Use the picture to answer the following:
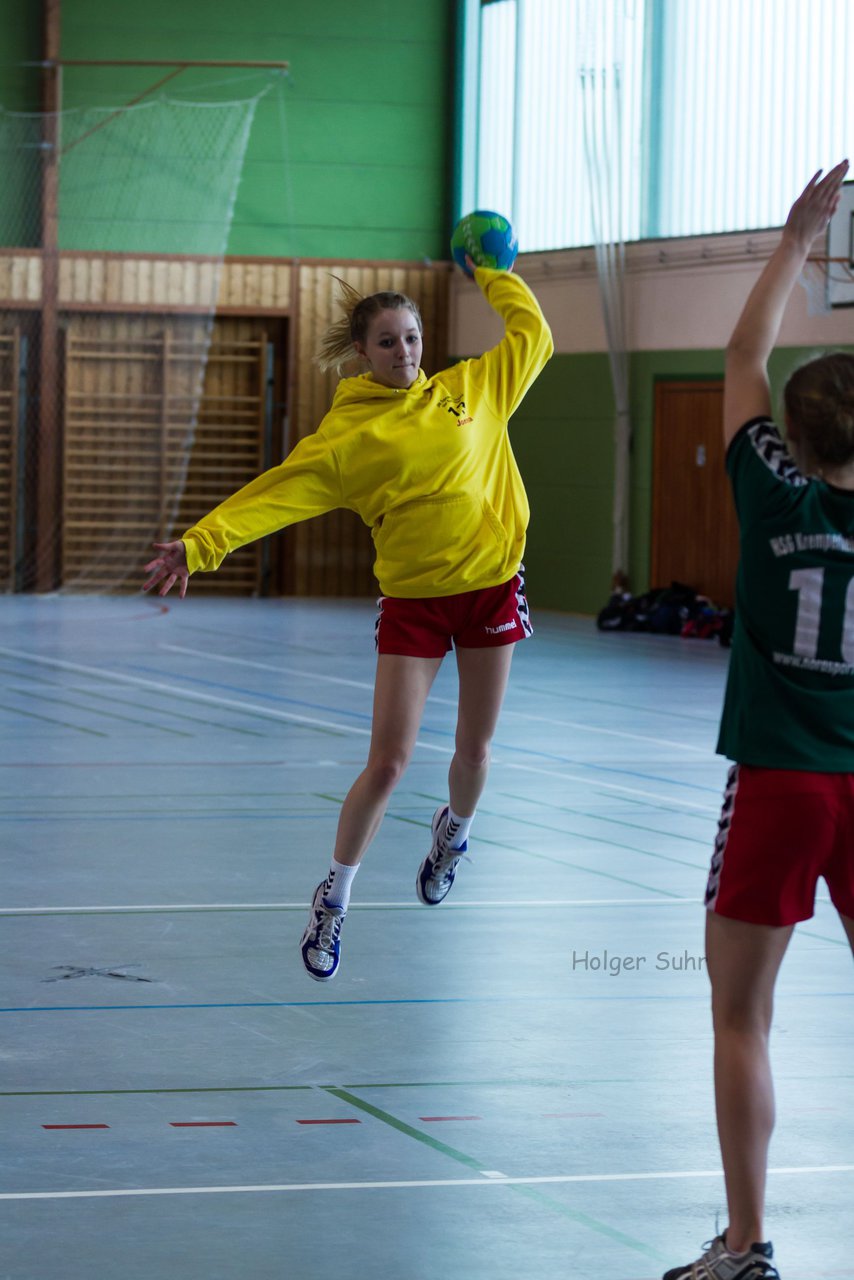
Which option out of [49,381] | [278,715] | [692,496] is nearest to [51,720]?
[278,715]

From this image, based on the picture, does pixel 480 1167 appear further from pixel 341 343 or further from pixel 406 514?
pixel 341 343

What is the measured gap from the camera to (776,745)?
265 centimetres

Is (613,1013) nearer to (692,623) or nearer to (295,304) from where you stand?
(692,623)

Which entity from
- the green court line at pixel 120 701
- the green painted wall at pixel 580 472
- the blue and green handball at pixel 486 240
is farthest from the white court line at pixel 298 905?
the green painted wall at pixel 580 472

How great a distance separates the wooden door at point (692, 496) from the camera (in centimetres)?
1652

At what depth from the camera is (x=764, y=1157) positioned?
2719mm

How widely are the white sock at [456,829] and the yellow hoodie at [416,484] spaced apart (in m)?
0.68

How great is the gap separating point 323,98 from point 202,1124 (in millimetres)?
17586

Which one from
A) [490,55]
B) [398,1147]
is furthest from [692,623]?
[398,1147]

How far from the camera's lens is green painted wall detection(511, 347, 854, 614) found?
688 inches

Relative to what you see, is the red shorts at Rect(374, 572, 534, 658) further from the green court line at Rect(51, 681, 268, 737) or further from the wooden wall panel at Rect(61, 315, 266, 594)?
→ the wooden wall panel at Rect(61, 315, 266, 594)

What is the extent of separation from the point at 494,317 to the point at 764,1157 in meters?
17.3

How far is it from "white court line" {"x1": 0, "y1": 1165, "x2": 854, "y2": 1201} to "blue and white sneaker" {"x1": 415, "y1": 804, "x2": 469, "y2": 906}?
178 centimetres

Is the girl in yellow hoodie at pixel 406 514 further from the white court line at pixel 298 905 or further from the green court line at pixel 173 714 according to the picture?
the green court line at pixel 173 714
